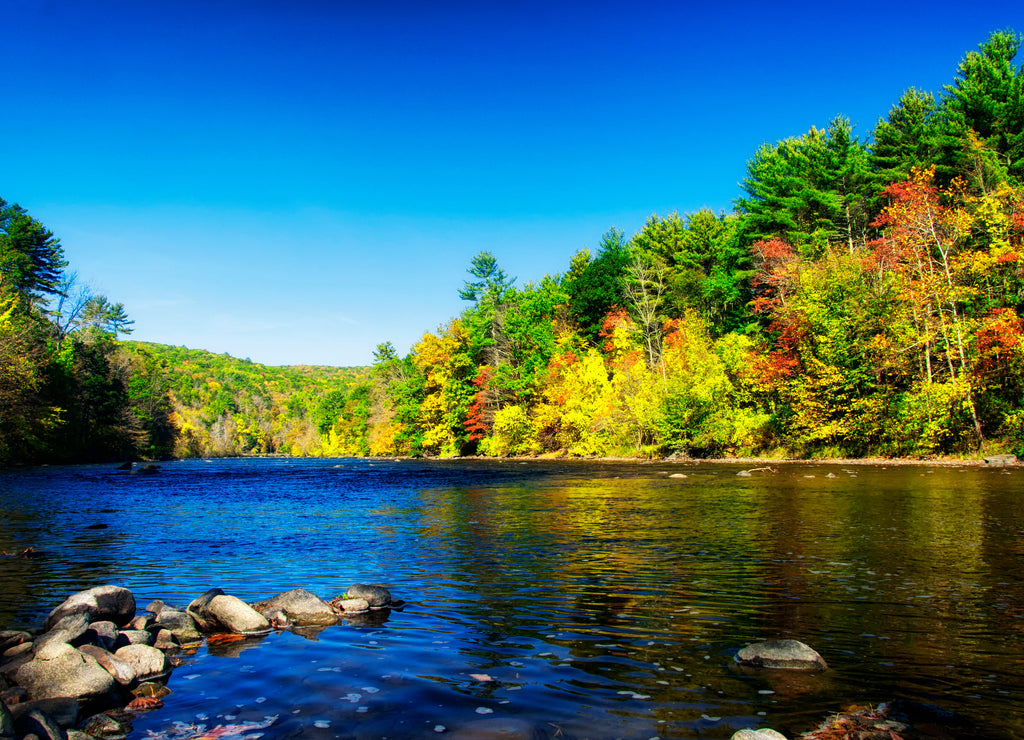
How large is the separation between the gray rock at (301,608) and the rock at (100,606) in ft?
5.62

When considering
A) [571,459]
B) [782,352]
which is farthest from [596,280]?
[782,352]

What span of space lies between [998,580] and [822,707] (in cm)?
645

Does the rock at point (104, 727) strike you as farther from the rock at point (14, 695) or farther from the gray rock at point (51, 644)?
the gray rock at point (51, 644)

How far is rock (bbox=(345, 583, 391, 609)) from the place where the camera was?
30.3 feet

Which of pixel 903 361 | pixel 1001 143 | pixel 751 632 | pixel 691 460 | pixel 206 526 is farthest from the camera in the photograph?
pixel 691 460

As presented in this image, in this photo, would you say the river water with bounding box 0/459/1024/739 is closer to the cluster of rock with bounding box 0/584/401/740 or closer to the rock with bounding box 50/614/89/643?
the cluster of rock with bounding box 0/584/401/740

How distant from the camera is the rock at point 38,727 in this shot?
4.77m

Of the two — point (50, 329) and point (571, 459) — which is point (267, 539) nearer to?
point (571, 459)

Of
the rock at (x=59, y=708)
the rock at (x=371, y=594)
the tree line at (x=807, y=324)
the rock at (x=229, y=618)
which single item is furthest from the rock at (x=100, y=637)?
the tree line at (x=807, y=324)

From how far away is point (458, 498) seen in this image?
26.0 m

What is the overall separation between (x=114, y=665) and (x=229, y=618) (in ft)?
6.23

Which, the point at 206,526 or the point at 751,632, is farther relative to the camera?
the point at 206,526

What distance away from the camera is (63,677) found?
6094mm

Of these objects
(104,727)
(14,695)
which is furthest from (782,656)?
(14,695)
